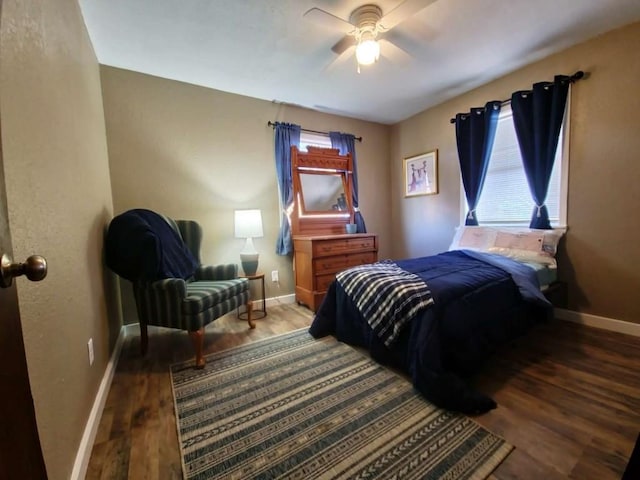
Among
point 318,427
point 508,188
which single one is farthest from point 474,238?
point 318,427

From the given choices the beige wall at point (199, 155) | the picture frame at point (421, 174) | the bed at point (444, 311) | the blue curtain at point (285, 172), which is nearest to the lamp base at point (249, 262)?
the beige wall at point (199, 155)

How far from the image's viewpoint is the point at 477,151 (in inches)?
128

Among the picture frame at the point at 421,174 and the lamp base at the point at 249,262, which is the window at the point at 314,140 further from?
→ the lamp base at the point at 249,262

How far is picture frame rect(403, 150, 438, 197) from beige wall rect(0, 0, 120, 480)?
12.2 ft

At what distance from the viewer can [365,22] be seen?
1932mm

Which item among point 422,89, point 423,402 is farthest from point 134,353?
point 422,89

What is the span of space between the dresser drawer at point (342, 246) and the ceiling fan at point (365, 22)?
1.79 meters

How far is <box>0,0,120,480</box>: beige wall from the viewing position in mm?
882

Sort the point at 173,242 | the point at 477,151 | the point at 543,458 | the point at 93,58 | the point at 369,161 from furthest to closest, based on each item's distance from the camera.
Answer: the point at 369,161 < the point at 477,151 < the point at 173,242 < the point at 93,58 < the point at 543,458

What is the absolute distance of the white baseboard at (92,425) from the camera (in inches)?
45.0

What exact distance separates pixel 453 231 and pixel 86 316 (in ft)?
12.3

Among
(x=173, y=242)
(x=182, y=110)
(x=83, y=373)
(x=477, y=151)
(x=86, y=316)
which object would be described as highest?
(x=182, y=110)

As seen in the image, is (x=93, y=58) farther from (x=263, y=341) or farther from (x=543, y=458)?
(x=543, y=458)

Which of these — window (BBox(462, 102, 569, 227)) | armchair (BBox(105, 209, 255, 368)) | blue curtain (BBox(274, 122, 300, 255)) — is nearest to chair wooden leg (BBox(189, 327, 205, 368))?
armchair (BBox(105, 209, 255, 368))
